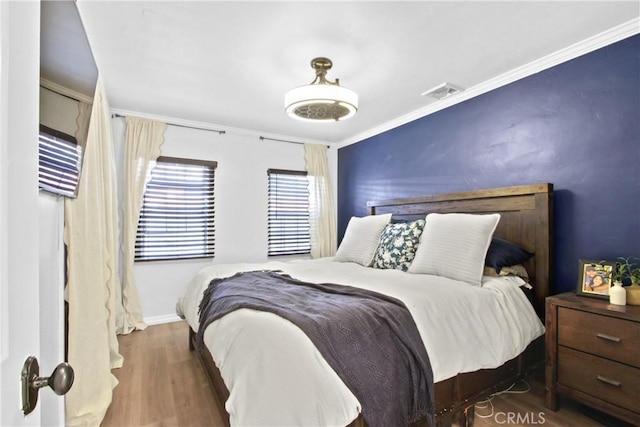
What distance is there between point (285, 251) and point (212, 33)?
2.94 metres

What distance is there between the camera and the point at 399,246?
2.72 metres

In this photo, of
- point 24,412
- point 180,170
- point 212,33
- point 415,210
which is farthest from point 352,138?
point 24,412

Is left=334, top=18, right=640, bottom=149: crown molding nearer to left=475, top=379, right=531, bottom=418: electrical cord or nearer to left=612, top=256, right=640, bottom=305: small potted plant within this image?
left=612, top=256, right=640, bottom=305: small potted plant

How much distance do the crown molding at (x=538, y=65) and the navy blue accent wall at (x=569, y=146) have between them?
39 mm

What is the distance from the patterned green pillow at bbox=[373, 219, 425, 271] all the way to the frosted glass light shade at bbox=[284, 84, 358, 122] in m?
1.10

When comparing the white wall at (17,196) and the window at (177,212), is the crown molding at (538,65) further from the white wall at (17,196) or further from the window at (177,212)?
the white wall at (17,196)

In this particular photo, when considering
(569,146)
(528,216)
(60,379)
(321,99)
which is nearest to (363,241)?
(528,216)

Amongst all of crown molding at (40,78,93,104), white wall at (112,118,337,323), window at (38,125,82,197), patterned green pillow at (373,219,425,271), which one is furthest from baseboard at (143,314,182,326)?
crown molding at (40,78,93,104)

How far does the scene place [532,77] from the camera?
249 cm

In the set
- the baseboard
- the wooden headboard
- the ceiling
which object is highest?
the ceiling

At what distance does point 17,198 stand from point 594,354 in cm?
247

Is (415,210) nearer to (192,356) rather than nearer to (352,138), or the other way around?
Result: (352,138)

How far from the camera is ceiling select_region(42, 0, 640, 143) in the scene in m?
1.81

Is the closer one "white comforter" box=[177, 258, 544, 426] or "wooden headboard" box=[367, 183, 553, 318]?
"white comforter" box=[177, 258, 544, 426]
